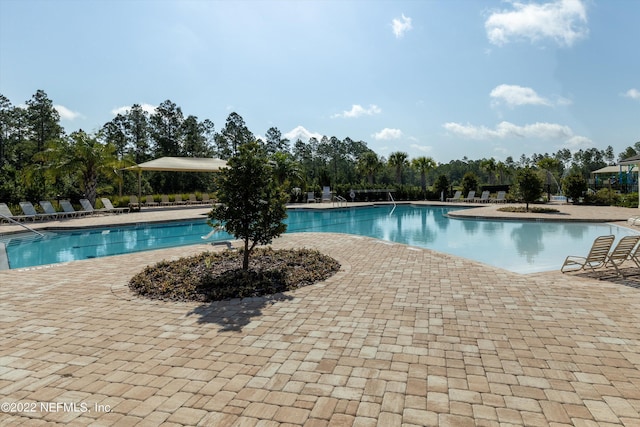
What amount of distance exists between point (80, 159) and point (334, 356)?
65.0ft

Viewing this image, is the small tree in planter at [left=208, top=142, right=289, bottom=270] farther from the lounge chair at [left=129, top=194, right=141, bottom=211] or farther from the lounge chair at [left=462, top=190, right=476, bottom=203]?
the lounge chair at [left=462, top=190, right=476, bottom=203]

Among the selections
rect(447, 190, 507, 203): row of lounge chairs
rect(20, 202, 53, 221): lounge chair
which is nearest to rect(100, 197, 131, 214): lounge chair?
rect(20, 202, 53, 221): lounge chair

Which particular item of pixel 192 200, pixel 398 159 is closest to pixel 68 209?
pixel 192 200

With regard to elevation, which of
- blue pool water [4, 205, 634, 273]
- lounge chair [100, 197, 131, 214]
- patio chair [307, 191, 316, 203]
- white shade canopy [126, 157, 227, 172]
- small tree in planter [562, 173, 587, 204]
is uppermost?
white shade canopy [126, 157, 227, 172]

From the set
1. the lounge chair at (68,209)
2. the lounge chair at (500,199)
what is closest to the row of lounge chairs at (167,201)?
the lounge chair at (68,209)

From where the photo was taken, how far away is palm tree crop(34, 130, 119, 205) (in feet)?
58.3

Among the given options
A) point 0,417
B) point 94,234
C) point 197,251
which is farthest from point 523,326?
point 94,234

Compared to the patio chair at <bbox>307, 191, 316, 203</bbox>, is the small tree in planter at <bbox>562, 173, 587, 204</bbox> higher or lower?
higher

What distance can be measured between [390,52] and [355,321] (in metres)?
12.4

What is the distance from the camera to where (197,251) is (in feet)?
27.7

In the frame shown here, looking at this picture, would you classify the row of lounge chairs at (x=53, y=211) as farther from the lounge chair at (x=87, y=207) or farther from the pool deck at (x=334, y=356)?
the pool deck at (x=334, y=356)

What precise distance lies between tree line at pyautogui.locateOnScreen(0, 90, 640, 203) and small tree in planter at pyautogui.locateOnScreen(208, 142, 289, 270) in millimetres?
16198

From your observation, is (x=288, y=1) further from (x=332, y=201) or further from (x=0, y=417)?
(x=332, y=201)

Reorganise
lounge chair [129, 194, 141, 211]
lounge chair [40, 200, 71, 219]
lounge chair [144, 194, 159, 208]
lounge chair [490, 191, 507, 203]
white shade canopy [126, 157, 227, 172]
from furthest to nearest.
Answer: lounge chair [490, 191, 507, 203] < lounge chair [144, 194, 159, 208] < white shade canopy [126, 157, 227, 172] < lounge chair [129, 194, 141, 211] < lounge chair [40, 200, 71, 219]
